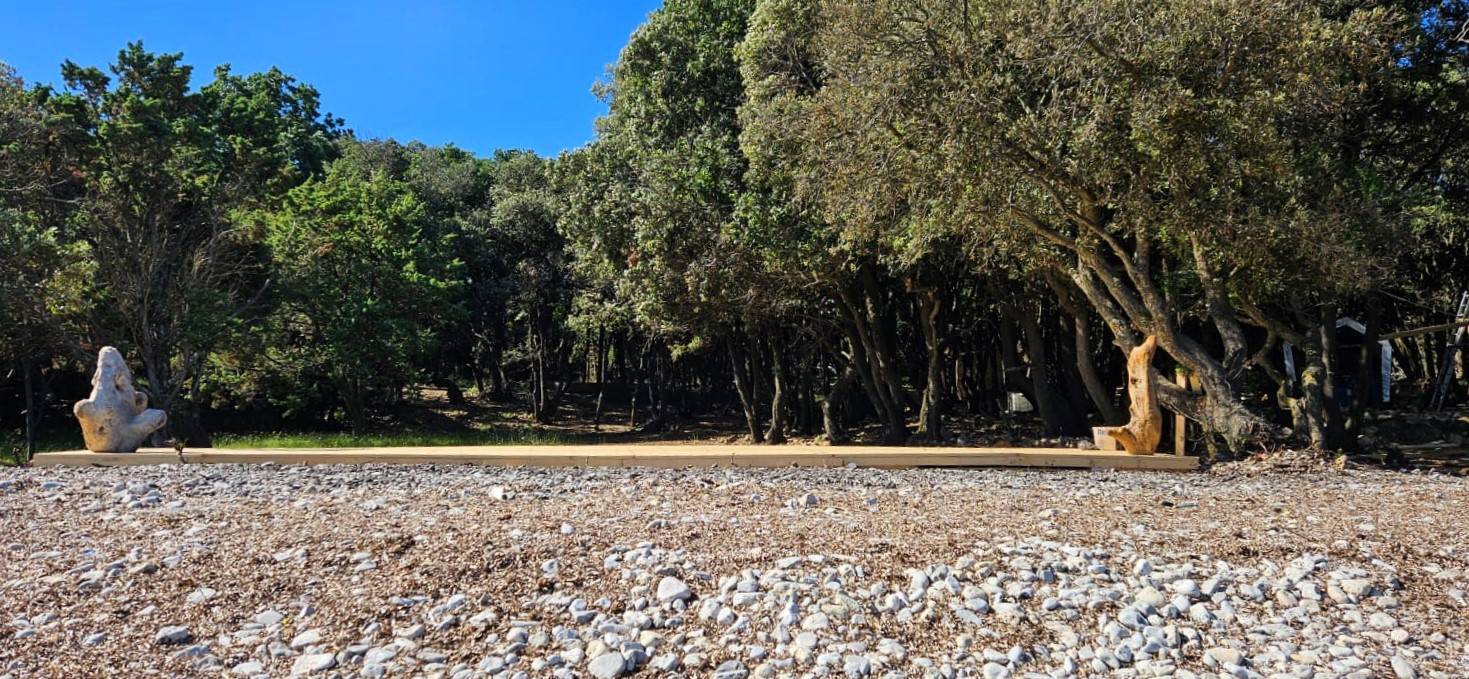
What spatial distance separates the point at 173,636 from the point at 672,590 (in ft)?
7.19

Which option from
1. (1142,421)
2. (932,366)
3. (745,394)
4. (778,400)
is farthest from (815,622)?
(745,394)

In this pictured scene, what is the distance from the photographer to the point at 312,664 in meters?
3.87

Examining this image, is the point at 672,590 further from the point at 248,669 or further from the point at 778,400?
the point at 778,400

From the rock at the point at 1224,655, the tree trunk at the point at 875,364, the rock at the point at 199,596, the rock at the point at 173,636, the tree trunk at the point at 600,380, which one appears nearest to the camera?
the rock at the point at 1224,655

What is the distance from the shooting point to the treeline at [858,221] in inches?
363

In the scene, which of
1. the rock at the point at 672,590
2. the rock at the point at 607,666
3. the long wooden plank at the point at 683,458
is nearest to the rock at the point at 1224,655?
the rock at the point at 672,590

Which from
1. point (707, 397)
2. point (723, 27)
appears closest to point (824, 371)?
point (707, 397)

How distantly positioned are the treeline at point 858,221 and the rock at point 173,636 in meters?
7.47

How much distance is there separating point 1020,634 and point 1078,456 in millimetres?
6251

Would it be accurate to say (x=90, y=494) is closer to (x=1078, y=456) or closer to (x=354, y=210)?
(x=1078, y=456)

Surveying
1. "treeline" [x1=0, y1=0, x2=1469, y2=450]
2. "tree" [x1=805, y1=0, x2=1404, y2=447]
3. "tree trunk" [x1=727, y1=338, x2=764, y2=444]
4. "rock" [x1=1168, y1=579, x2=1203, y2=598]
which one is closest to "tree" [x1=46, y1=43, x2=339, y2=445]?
"treeline" [x1=0, y1=0, x2=1469, y2=450]

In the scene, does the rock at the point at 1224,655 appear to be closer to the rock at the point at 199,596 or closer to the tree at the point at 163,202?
the rock at the point at 199,596

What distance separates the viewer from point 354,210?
20156mm

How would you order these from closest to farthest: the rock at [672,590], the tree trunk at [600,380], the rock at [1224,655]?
1. the rock at [1224,655]
2. the rock at [672,590]
3. the tree trunk at [600,380]
